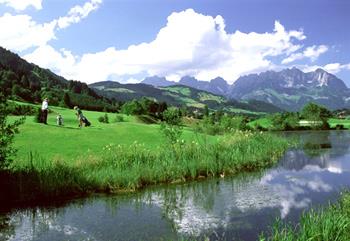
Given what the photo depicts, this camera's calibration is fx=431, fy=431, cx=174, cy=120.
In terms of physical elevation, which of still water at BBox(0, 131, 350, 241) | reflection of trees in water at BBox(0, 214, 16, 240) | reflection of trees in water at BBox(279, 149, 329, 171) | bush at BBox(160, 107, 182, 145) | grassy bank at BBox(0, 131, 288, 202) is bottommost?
reflection of trees in water at BBox(0, 214, 16, 240)

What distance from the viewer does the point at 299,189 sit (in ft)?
87.1

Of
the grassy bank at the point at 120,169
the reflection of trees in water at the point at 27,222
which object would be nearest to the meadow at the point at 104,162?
the grassy bank at the point at 120,169

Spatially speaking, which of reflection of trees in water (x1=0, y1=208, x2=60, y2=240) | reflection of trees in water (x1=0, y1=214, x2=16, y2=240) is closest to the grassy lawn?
reflection of trees in water (x1=0, y1=208, x2=60, y2=240)

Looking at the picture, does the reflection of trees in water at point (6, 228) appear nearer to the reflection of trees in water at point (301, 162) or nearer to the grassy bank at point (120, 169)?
the grassy bank at point (120, 169)

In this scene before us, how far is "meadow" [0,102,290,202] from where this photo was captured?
72.8 feet

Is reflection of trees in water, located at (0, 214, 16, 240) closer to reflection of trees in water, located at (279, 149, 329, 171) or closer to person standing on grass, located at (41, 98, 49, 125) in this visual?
reflection of trees in water, located at (279, 149, 329, 171)

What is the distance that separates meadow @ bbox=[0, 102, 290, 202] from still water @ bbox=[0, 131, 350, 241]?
1328mm

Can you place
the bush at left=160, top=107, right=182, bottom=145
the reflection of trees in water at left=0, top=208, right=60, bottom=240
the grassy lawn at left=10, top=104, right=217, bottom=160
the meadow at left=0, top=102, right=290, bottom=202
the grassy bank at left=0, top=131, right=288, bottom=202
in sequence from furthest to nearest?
the bush at left=160, top=107, right=182, bottom=145 → the grassy lawn at left=10, top=104, right=217, bottom=160 → the meadow at left=0, top=102, right=290, bottom=202 → the grassy bank at left=0, top=131, right=288, bottom=202 → the reflection of trees in water at left=0, top=208, right=60, bottom=240

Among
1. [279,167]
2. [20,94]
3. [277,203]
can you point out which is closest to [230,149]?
[279,167]

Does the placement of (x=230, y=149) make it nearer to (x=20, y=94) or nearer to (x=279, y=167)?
(x=279, y=167)

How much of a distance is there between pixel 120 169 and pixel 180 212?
6655mm

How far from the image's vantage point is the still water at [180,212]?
53.9ft

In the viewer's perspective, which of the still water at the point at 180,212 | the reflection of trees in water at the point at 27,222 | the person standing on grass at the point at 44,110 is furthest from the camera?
the person standing on grass at the point at 44,110

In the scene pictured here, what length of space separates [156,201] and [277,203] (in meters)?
6.16
